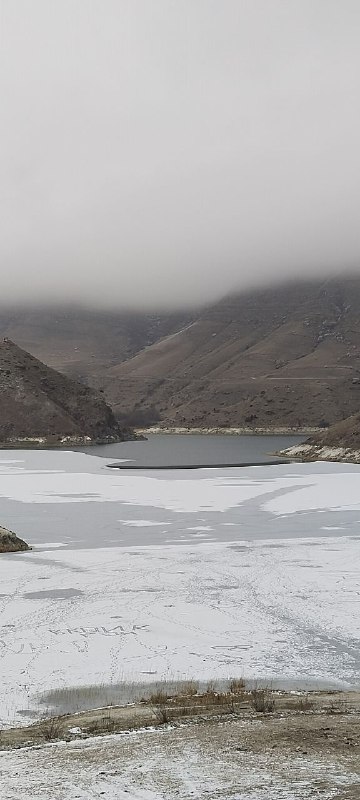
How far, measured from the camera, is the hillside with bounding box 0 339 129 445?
13050 cm

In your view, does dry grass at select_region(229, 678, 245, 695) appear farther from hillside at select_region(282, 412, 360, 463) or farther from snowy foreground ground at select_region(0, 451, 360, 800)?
hillside at select_region(282, 412, 360, 463)

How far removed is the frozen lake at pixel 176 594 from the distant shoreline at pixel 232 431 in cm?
13918

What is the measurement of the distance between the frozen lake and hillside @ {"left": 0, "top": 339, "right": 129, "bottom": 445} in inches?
3807

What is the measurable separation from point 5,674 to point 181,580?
7.75m

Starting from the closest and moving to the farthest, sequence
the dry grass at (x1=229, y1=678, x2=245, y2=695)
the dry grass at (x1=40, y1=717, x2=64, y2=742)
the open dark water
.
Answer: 1. the dry grass at (x1=40, y1=717, x2=64, y2=742)
2. the dry grass at (x1=229, y1=678, x2=245, y2=695)
3. the open dark water

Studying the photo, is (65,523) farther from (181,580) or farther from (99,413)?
(99,413)

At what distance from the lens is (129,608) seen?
1537 cm

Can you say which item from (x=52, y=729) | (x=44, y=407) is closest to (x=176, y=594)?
(x=52, y=729)

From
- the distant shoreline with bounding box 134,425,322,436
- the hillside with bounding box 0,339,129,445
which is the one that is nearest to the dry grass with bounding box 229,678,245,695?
the hillside with bounding box 0,339,129,445

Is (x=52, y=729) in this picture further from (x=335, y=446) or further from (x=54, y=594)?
(x=335, y=446)

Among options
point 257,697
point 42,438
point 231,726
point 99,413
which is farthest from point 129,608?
point 99,413

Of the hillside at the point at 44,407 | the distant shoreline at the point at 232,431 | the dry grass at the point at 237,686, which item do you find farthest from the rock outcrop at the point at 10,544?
the distant shoreline at the point at 232,431

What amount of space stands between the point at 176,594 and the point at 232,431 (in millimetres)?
165417

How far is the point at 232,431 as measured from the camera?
18150cm
